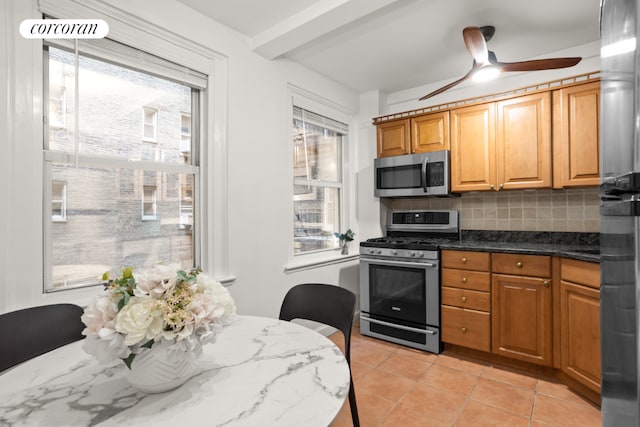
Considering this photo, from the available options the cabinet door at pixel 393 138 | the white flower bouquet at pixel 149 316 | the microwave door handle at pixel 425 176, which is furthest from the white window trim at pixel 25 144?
the microwave door handle at pixel 425 176

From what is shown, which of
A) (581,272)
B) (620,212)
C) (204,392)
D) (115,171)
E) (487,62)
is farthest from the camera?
(487,62)

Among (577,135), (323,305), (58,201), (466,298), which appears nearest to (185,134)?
(58,201)

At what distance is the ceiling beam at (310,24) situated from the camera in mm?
1972

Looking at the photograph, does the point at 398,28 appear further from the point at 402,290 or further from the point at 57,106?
the point at 57,106

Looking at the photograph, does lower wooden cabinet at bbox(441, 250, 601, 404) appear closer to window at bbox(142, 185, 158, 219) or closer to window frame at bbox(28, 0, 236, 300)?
window frame at bbox(28, 0, 236, 300)

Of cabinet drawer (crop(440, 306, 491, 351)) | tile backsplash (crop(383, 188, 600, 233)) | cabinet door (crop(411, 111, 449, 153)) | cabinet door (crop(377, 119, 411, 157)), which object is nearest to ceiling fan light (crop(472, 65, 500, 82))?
cabinet door (crop(411, 111, 449, 153))

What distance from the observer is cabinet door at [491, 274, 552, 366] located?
7.43 ft

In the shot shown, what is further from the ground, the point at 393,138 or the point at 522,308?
the point at 393,138

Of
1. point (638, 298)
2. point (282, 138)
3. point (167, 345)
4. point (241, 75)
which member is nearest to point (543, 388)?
point (638, 298)

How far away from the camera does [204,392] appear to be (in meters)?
0.82

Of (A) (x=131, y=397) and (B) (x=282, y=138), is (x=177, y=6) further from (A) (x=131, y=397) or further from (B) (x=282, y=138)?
(A) (x=131, y=397)

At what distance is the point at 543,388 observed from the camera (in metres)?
2.16

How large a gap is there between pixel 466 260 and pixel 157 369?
7.82ft

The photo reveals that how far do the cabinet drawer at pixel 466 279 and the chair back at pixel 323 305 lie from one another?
1417 millimetres
